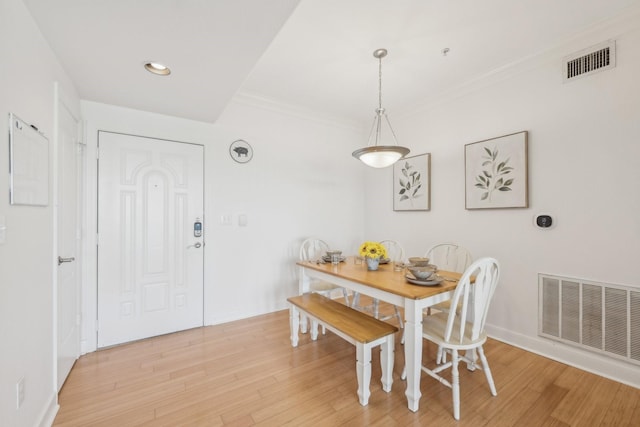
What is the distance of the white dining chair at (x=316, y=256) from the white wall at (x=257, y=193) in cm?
25

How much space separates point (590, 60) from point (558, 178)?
92cm

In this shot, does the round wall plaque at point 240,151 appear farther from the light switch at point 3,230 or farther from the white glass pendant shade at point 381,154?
the light switch at point 3,230

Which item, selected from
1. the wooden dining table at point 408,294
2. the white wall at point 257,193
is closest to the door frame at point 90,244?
the white wall at point 257,193

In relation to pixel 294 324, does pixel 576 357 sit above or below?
below

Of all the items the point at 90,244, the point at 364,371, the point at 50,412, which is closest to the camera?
the point at 50,412

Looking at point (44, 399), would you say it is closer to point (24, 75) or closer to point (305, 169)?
point (24, 75)

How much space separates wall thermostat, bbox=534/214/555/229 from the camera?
2264mm

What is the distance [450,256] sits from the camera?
9.04ft

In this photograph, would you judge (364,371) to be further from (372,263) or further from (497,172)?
(497,172)

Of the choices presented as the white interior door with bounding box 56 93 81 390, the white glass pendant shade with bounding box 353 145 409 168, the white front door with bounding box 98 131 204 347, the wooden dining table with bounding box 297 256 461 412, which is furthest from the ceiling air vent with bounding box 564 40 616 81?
the white interior door with bounding box 56 93 81 390

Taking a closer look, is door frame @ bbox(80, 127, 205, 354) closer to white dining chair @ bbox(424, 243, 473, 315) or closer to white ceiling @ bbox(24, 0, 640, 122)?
white ceiling @ bbox(24, 0, 640, 122)

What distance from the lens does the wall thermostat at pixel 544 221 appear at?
226 centimetres

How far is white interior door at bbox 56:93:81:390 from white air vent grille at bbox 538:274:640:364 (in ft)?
12.2

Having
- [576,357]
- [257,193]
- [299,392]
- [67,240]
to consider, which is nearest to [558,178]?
[576,357]
